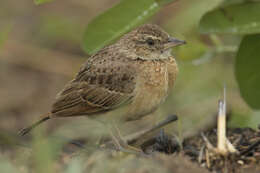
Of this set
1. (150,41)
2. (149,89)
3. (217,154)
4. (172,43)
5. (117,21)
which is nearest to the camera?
(217,154)

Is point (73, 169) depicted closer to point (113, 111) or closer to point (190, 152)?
point (190, 152)

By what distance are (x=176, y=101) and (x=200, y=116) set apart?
3.53 feet

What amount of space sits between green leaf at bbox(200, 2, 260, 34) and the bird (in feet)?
1.20

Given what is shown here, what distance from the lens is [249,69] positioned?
19.2 ft

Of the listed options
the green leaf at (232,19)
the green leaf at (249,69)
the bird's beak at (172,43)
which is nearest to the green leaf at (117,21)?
the bird's beak at (172,43)

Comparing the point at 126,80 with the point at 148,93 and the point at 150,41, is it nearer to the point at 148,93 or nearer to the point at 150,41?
the point at 148,93

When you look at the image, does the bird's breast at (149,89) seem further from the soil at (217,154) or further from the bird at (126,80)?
the soil at (217,154)

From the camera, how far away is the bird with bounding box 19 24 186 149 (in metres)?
5.92

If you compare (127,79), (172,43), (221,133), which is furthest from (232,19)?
(221,133)

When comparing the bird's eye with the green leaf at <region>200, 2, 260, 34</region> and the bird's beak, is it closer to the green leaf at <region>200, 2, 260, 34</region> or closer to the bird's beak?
the bird's beak

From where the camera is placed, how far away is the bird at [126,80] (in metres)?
5.92

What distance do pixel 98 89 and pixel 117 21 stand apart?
0.80 metres

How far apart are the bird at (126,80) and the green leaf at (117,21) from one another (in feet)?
0.77

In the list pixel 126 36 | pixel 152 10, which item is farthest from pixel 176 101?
pixel 152 10
